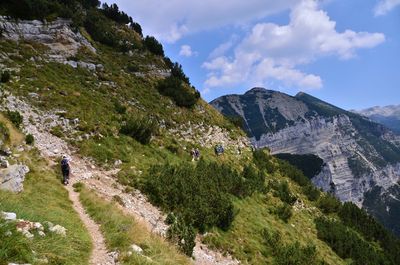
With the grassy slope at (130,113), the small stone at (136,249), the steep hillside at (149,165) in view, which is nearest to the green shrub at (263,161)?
the steep hillside at (149,165)

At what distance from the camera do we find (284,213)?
3325cm

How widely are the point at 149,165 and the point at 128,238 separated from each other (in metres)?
15.3

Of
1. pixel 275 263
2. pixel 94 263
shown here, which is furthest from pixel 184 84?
pixel 94 263

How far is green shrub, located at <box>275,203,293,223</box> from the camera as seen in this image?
32.8 m

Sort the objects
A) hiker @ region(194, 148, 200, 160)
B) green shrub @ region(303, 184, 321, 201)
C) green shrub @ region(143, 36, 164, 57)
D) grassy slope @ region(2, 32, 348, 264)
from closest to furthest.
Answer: grassy slope @ region(2, 32, 348, 264)
hiker @ region(194, 148, 200, 160)
green shrub @ region(303, 184, 321, 201)
green shrub @ region(143, 36, 164, 57)

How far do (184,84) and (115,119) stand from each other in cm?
2006

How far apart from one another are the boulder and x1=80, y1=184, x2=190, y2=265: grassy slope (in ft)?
10.2

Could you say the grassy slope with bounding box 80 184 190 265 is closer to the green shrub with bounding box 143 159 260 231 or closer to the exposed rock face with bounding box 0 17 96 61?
the green shrub with bounding box 143 159 260 231

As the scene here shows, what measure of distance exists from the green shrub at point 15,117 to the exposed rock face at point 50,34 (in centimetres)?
1557

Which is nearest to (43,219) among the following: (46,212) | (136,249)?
(46,212)

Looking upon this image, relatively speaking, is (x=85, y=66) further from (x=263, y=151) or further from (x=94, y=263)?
(x=94, y=263)

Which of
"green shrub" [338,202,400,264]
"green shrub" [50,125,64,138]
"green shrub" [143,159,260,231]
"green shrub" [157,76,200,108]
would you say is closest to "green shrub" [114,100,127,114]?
"green shrub" [50,125,64,138]

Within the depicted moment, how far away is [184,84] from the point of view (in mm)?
52062

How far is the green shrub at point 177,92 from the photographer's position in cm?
4612
